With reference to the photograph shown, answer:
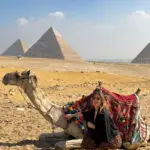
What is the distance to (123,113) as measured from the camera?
5527mm

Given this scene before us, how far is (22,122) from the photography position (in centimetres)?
767

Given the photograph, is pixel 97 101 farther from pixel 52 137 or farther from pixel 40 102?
pixel 52 137

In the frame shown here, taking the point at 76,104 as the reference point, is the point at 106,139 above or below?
below

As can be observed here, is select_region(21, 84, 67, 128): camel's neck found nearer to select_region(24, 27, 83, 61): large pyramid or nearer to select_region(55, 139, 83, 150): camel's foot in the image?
select_region(55, 139, 83, 150): camel's foot

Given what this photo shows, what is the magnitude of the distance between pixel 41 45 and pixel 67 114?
81463 mm

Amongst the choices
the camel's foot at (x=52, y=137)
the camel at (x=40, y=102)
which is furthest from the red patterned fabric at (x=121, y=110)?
the camel's foot at (x=52, y=137)

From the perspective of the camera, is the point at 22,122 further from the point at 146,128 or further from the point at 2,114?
the point at 146,128

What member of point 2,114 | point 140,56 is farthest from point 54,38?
point 2,114

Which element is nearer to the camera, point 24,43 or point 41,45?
point 41,45

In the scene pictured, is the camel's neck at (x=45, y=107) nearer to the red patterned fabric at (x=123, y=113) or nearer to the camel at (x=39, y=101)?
the camel at (x=39, y=101)

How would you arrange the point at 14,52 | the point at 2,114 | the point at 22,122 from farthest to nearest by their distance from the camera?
1. the point at 14,52
2. the point at 2,114
3. the point at 22,122

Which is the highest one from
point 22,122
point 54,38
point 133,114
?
point 54,38

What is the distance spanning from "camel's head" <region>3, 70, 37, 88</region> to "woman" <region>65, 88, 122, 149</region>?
2.93 ft

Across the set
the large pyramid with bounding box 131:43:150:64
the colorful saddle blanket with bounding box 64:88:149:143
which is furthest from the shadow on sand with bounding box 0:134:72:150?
the large pyramid with bounding box 131:43:150:64
